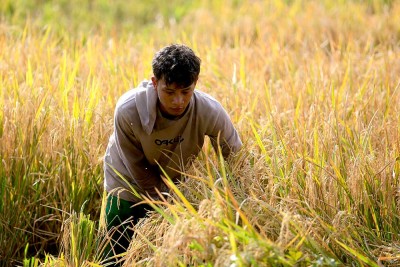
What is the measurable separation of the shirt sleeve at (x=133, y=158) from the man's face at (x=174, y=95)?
0.65 ft

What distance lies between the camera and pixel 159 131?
2.96m

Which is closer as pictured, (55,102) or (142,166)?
(142,166)

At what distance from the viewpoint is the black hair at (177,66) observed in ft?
8.95

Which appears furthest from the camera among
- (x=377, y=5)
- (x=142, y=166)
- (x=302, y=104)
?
(x=377, y=5)

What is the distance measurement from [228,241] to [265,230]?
167mm

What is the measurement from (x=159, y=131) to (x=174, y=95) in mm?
234

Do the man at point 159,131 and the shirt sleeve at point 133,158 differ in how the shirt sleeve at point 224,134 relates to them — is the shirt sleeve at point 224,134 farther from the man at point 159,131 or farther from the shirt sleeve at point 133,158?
the shirt sleeve at point 133,158

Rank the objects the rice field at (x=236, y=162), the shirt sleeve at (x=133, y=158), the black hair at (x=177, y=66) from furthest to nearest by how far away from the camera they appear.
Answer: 1. the shirt sleeve at (x=133, y=158)
2. the black hair at (x=177, y=66)
3. the rice field at (x=236, y=162)

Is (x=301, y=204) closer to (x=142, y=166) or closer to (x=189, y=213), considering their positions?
(x=189, y=213)

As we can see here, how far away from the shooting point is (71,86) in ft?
12.7

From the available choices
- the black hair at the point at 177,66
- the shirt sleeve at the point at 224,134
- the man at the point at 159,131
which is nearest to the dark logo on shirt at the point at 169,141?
the man at the point at 159,131

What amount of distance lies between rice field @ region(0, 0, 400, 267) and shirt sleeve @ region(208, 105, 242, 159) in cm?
4

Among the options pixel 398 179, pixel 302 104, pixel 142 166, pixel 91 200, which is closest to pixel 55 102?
pixel 91 200

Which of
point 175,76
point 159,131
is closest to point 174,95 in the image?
point 175,76
